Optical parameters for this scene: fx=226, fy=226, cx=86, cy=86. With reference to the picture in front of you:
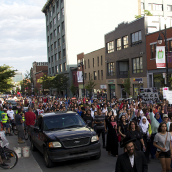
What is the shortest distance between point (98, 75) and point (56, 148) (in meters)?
37.6

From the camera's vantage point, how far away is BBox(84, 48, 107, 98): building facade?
42153 millimetres

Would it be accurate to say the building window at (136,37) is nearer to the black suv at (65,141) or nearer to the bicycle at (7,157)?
the black suv at (65,141)

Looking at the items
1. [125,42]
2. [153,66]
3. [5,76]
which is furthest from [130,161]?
[125,42]

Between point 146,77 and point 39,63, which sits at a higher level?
point 39,63

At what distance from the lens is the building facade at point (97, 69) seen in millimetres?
42153

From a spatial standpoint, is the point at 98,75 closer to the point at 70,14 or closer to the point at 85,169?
the point at 70,14

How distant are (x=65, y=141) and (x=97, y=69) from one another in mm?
37516

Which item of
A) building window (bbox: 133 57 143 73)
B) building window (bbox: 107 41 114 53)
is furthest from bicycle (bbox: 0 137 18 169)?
building window (bbox: 107 41 114 53)

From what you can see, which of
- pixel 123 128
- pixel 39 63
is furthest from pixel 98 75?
pixel 39 63

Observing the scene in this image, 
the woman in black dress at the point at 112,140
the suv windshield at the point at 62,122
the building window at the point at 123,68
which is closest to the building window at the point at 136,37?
the building window at the point at 123,68

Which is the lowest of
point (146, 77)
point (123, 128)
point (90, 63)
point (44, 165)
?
point (44, 165)

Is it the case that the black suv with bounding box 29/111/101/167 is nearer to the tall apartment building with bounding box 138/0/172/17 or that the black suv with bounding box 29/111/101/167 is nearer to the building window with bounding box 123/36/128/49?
the building window with bounding box 123/36/128/49

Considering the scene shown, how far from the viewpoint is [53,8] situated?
66.0 meters

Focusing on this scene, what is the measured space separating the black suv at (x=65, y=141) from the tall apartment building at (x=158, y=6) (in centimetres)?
5287
